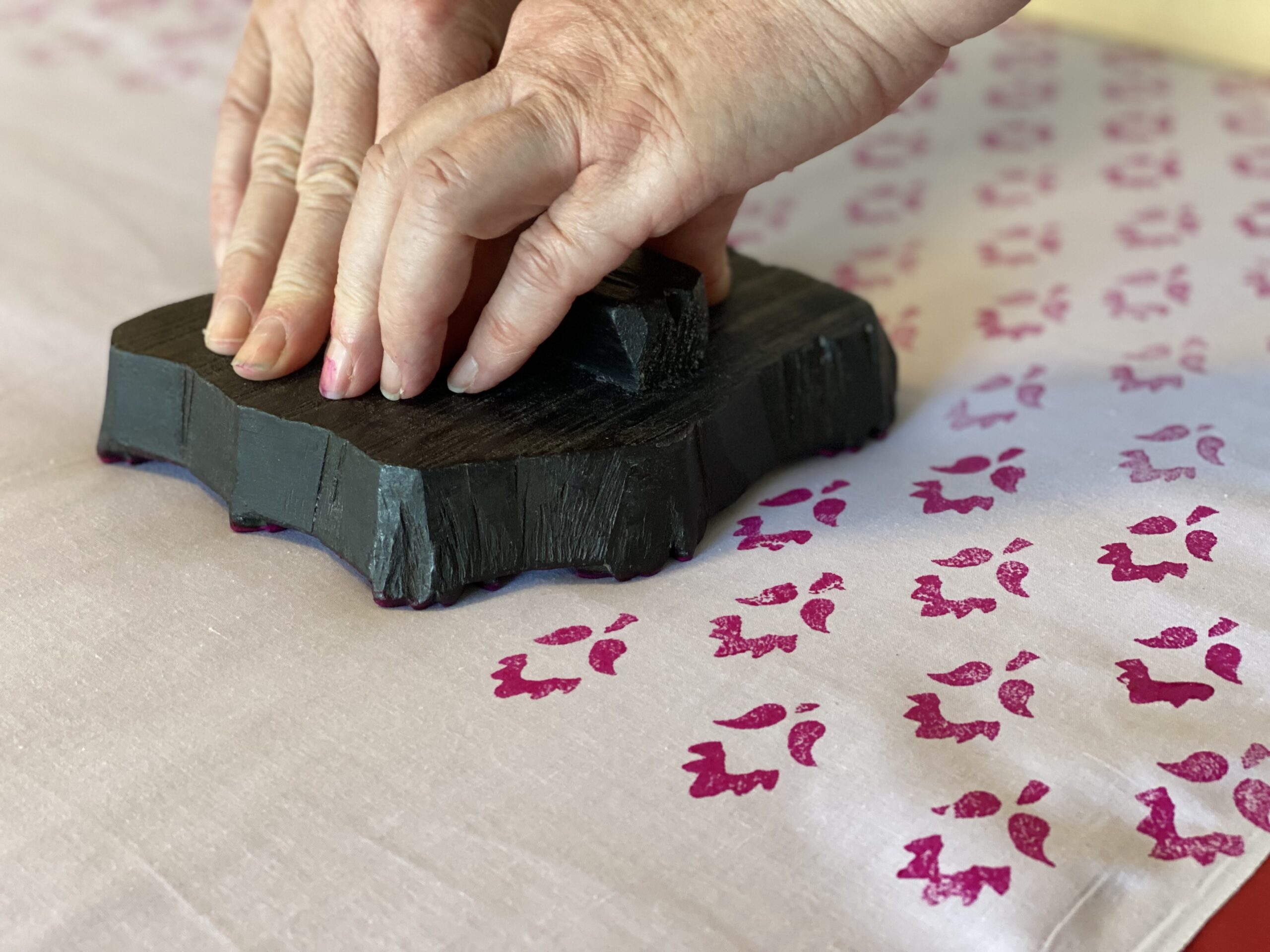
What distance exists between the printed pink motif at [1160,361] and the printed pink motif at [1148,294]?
0.07 metres

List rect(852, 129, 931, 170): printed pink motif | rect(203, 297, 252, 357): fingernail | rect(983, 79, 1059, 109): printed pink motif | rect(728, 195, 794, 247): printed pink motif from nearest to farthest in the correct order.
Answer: rect(203, 297, 252, 357): fingernail, rect(728, 195, 794, 247): printed pink motif, rect(852, 129, 931, 170): printed pink motif, rect(983, 79, 1059, 109): printed pink motif

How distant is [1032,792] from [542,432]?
365 mm

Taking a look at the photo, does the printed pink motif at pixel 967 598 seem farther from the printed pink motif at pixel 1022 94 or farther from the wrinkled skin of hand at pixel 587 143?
the printed pink motif at pixel 1022 94

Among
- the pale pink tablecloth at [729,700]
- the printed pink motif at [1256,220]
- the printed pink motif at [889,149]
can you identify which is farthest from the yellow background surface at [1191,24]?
the pale pink tablecloth at [729,700]

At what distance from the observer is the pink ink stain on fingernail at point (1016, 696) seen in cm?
72

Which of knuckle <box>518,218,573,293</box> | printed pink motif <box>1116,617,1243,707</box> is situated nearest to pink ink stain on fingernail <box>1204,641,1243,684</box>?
printed pink motif <box>1116,617,1243,707</box>

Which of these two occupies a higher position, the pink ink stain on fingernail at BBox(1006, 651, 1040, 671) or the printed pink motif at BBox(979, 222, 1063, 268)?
the pink ink stain on fingernail at BBox(1006, 651, 1040, 671)

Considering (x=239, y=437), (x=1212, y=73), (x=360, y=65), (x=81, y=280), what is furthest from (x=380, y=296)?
(x=1212, y=73)

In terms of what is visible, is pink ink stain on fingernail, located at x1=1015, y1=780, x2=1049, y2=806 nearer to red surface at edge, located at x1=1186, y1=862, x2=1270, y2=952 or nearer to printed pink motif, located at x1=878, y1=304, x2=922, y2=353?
red surface at edge, located at x1=1186, y1=862, x2=1270, y2=952

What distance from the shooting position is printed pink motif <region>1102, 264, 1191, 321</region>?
125 cm

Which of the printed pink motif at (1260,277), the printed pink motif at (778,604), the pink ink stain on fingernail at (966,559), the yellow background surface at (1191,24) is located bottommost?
the printed pink motif at (778,604)

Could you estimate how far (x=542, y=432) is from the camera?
0.83 metres

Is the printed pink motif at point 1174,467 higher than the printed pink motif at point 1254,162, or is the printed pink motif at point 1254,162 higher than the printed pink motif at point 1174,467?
the printed pink motif at point 1254,162

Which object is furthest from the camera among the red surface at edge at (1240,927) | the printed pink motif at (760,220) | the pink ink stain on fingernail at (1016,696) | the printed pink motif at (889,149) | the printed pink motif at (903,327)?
the printed pink motif at (889,149)
